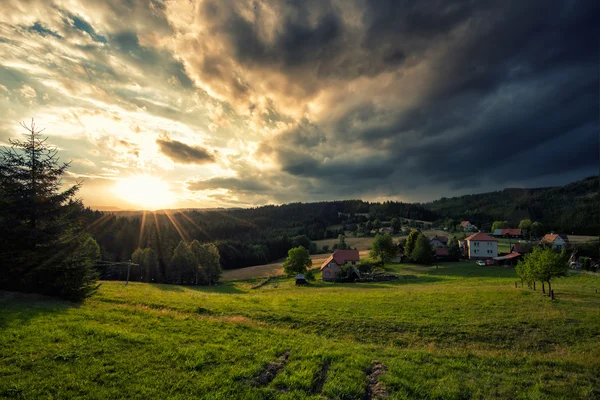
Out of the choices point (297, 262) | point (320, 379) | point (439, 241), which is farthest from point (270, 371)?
point (439, 241)

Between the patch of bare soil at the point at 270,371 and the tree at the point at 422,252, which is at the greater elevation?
the patch of bare soil at the point at 270,371

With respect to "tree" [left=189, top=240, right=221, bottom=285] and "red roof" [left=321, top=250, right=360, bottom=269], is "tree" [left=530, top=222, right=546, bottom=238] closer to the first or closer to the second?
"red roof" [left=321, top=250, right=360, bottom=269]

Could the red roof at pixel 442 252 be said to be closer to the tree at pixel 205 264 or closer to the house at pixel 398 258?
the house at pixel 398 258

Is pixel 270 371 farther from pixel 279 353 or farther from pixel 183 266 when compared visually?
pixel 183 266

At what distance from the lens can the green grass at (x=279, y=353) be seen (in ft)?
30.2

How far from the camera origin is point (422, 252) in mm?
76062

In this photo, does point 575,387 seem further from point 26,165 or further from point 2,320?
point 26,165

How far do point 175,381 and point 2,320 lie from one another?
10.6 m

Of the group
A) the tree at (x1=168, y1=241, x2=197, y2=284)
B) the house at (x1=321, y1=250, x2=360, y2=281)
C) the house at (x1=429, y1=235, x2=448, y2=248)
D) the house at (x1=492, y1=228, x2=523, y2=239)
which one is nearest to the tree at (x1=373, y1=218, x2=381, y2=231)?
the house at (x1=429, y1=235, x2=448, y2=248)

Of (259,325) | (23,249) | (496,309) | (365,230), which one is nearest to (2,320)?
(23,249)

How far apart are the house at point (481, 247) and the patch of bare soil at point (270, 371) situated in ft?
297

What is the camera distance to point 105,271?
71.4m

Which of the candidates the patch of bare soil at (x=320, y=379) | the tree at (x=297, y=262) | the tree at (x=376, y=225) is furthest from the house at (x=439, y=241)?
the patch of bare soil at (x=320, y=379)

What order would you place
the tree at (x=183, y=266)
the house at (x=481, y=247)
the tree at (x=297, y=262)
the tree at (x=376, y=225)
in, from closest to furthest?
the tree at (x=183, y=266) < the tree at (x=297, y=262) < the house at (x=481, y=247) < the tree at (x=376, y=225)
